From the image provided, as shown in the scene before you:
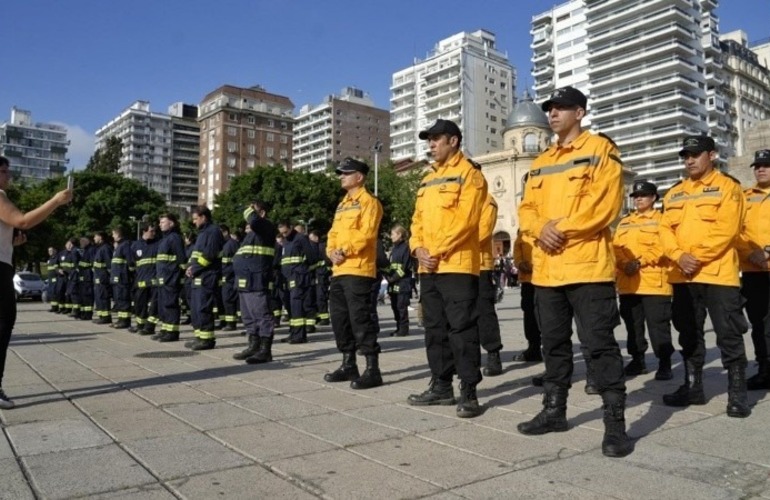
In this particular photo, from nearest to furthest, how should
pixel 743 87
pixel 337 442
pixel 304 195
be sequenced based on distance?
1. pixel 337 442
2. pixel 304 195
3. pixel 743 87

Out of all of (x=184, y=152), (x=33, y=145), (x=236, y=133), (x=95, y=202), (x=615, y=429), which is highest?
(x=33, y=145)

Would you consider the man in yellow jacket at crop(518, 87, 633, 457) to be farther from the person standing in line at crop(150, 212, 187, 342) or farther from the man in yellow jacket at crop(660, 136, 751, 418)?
the person standing in line at crop(150, 212, 187, 342)

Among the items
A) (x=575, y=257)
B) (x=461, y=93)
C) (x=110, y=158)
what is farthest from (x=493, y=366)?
(x=461, y=93)

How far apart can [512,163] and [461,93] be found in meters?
45.6

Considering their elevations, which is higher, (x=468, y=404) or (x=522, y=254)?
(x=522, y=254)

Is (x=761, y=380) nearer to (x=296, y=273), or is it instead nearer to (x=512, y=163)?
(x=296, y=273)

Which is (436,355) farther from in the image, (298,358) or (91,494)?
(298,358)

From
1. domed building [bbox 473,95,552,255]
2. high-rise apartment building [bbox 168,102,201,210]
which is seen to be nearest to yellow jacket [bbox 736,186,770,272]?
domed building [bbox 473,95,552,255]

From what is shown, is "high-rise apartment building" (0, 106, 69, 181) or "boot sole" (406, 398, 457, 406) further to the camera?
"high-rise apartment building" (0, 106, 69, 181)

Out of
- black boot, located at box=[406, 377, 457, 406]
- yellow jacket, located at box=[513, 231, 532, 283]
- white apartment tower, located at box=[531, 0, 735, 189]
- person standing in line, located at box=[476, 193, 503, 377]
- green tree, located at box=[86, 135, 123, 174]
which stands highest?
white apartment tower, located at box=[531, 0, 735, 189]

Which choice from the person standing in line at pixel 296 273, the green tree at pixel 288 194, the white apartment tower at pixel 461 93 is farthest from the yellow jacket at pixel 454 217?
the white apartment tower at pixel 461 93

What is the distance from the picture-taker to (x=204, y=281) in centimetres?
920

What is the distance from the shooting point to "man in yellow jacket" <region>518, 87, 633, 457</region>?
13.2 ft

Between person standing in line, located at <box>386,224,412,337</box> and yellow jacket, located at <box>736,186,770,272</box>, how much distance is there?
21.9 ft
